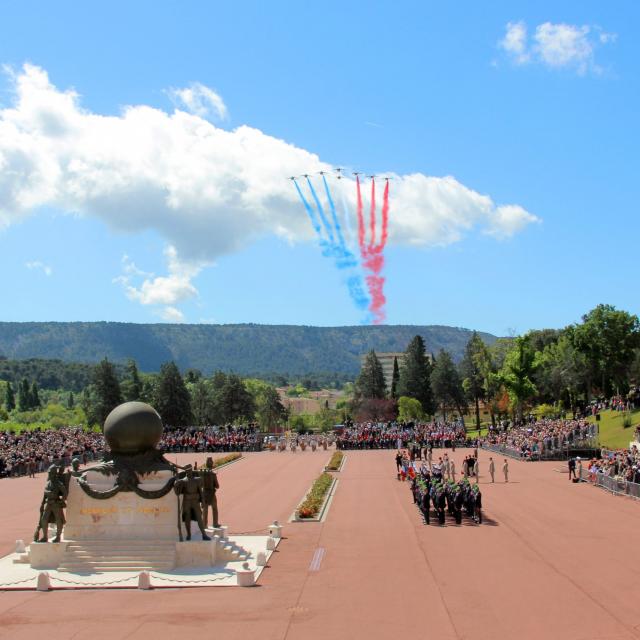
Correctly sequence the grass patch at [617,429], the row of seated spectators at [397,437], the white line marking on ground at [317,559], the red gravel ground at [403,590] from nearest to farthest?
the red gravel ground at [403,590] < the white line marking on ground at [317,559] < the grass patch at [617,429] < the row of seated spectators at [397,437]

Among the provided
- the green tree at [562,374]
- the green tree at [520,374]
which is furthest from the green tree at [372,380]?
the green tree at [520,374]

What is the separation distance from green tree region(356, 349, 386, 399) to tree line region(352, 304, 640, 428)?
0.48 ft

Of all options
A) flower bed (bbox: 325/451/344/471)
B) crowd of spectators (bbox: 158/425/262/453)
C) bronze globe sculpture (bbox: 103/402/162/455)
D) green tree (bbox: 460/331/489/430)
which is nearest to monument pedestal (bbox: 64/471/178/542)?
bronze globe sculpture (bbox: 103/402/162/455)

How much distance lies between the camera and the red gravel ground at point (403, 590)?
14.1 m

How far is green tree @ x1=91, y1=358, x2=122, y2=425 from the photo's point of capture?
91375mm

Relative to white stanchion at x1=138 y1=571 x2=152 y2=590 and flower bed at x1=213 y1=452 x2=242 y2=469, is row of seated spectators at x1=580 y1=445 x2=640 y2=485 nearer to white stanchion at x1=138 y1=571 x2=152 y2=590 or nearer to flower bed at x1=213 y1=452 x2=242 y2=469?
white stanchion at x1=138 y1=571 x2=152 y2=590

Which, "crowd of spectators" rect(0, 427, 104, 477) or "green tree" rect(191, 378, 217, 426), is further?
"green tree" rect(191, 378, 217, 426)

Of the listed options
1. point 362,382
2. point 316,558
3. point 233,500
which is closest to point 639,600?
point 316,558

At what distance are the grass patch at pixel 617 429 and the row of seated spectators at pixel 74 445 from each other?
27593 mm

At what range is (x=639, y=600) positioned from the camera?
51.3 ft

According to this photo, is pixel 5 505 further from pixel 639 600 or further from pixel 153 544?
pixel 639 600

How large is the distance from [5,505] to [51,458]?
64.8 feet

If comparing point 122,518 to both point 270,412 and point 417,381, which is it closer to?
point 417,381

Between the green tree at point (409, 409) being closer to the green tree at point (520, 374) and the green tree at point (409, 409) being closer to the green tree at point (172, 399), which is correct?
the green tree at point (520, 374)
